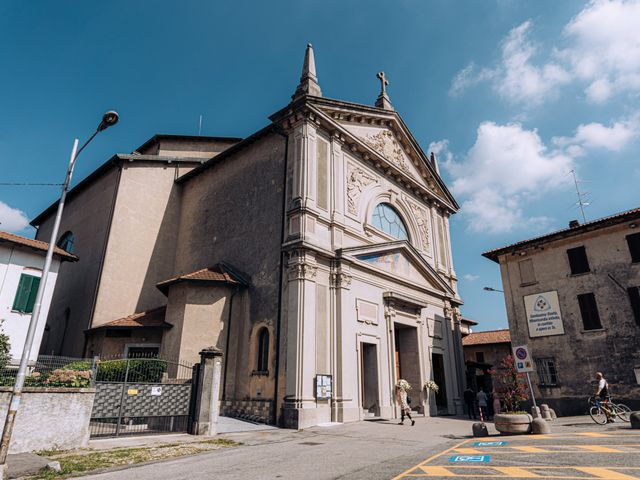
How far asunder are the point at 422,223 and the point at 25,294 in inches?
808

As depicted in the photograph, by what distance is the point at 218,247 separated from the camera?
20516 millimetres

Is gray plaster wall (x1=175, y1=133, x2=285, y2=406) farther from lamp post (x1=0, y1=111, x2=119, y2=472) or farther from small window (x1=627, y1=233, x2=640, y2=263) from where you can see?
small window (x1=627, y1=233, x2=640, y2=263)

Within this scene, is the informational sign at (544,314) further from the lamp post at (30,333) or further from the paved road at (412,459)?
the lamp post at (30,333)

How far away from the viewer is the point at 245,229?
19156 millimetres

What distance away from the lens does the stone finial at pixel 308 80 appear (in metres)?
19.2

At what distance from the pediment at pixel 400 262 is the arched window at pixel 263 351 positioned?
457 cm

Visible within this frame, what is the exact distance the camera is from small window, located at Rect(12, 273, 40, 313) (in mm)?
16172

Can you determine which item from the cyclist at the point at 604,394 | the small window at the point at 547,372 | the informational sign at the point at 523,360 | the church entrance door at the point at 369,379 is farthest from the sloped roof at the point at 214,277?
the small window at the point at 547,372

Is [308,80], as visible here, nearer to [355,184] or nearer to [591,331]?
[355,184]

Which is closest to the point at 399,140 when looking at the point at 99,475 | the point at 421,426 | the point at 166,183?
the point at 166,183

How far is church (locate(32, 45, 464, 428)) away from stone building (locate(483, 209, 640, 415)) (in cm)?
408

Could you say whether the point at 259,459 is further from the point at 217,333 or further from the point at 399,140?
the point at 399,140

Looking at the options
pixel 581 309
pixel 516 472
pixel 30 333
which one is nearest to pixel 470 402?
pixel 581 309

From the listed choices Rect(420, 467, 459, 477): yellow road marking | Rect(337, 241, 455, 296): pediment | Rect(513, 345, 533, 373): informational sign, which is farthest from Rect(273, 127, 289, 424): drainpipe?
Rect(420, 467, 459, 477): yellow road marking
